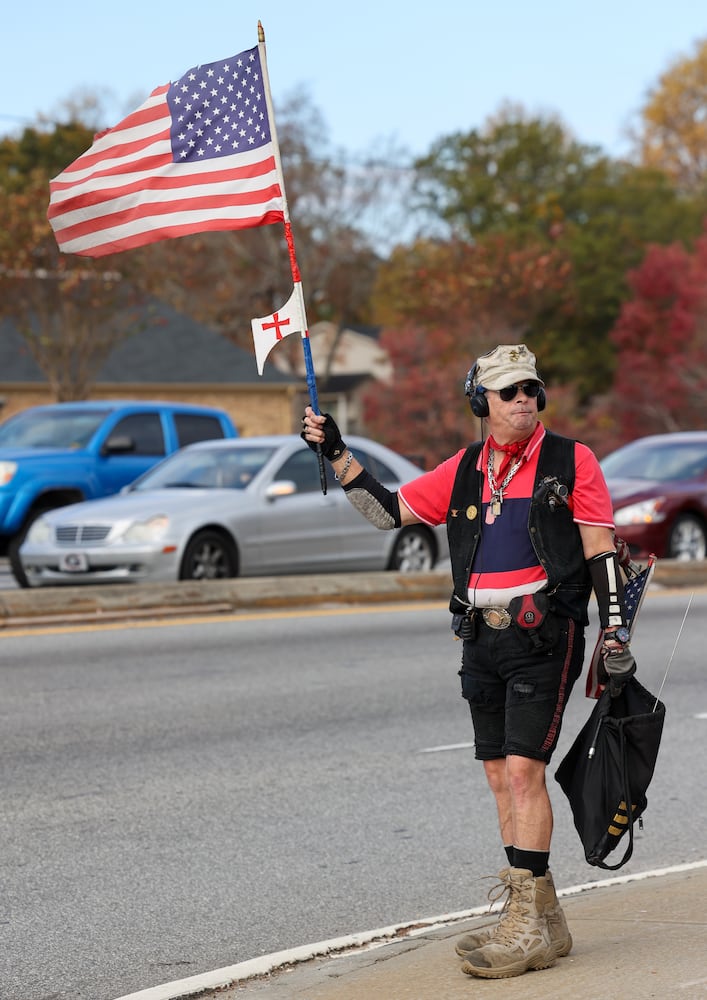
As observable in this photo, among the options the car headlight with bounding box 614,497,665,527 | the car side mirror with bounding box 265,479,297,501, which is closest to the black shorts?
the car side mirror with bounding box 265,479,297,501

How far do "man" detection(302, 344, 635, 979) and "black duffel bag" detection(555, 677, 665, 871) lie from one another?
11 centimetres

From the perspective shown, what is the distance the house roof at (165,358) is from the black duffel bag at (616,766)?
124 feet

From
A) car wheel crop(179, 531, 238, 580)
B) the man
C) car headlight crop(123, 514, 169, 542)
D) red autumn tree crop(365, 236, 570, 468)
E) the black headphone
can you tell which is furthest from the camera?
red autumn tree crop(365, 236, 570, 468)

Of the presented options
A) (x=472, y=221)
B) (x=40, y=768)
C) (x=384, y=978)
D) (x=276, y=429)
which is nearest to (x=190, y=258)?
(x=276, y=429)

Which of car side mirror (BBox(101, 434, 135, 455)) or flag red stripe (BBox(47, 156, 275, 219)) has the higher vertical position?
flag red stripe (BBox(47, 156, 275, 219))

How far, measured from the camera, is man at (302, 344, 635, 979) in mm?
4809

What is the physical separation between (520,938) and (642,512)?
14991 mm

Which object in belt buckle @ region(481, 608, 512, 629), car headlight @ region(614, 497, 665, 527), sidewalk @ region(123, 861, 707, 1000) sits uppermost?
belt buckle @ region(481, 608, 512, 629)

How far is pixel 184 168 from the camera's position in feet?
20.5

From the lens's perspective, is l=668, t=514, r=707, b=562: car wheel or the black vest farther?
l=668, t=514, r=707, b=562: car wheel

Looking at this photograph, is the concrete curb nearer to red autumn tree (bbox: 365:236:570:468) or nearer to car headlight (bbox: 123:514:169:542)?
car headlight (bbox: 123:514:169:542)

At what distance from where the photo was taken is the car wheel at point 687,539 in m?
19.8

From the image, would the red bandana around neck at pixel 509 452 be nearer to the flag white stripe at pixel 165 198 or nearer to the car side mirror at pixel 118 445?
the flag white stripe at pixel 165 198

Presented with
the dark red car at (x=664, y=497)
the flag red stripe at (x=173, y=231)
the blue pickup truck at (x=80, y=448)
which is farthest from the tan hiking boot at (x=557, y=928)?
the dark red car at (x=664, y=497)
